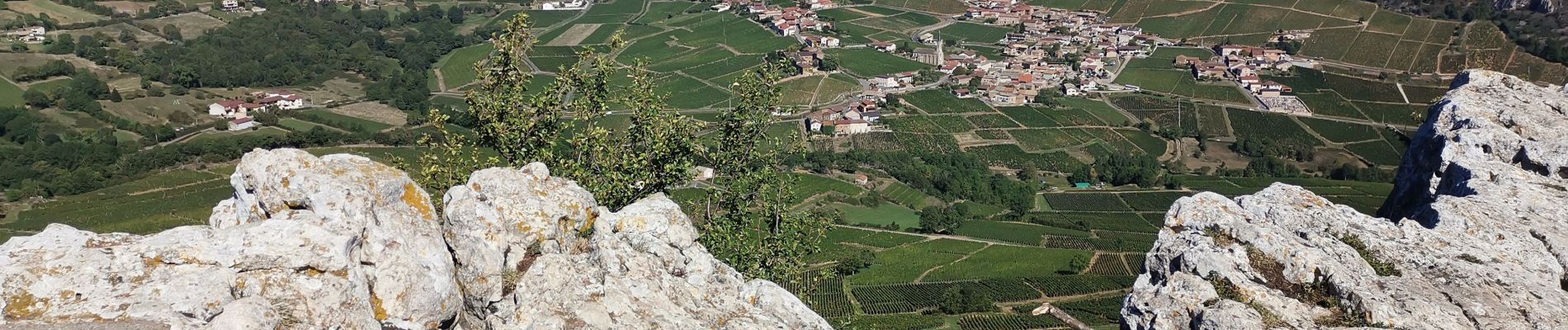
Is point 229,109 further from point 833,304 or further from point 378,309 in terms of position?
point 378,309

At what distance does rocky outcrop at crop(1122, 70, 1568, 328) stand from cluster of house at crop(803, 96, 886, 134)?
83977 mm

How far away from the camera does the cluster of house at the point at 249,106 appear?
96625 mm

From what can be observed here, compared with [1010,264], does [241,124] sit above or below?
below

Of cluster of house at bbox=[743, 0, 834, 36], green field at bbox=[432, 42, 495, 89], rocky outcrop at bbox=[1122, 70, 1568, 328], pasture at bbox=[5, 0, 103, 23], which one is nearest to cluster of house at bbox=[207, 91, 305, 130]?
green field at bbox=[432, 42, 495, 89]

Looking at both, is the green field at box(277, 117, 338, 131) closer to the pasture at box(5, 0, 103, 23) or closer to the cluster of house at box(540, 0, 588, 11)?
the pasture at box(5, 0, 103, 23)

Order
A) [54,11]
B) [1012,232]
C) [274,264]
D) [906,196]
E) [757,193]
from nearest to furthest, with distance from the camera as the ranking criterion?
[274,264], [757,193], [1012,232], [906,196], [54,11]

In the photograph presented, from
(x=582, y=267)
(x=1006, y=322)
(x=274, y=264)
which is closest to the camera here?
(x=274, y=264)

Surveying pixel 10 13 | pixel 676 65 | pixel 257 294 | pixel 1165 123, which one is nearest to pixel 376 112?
pixel 676 65

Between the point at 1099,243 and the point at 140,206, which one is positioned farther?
the point at 1099,243

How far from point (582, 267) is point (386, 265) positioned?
2183mm

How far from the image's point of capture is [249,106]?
105 metres

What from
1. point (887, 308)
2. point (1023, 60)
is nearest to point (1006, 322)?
point (887, 308)

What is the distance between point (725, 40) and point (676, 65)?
17.2 meters

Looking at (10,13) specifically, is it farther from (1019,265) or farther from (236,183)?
(236,183)
